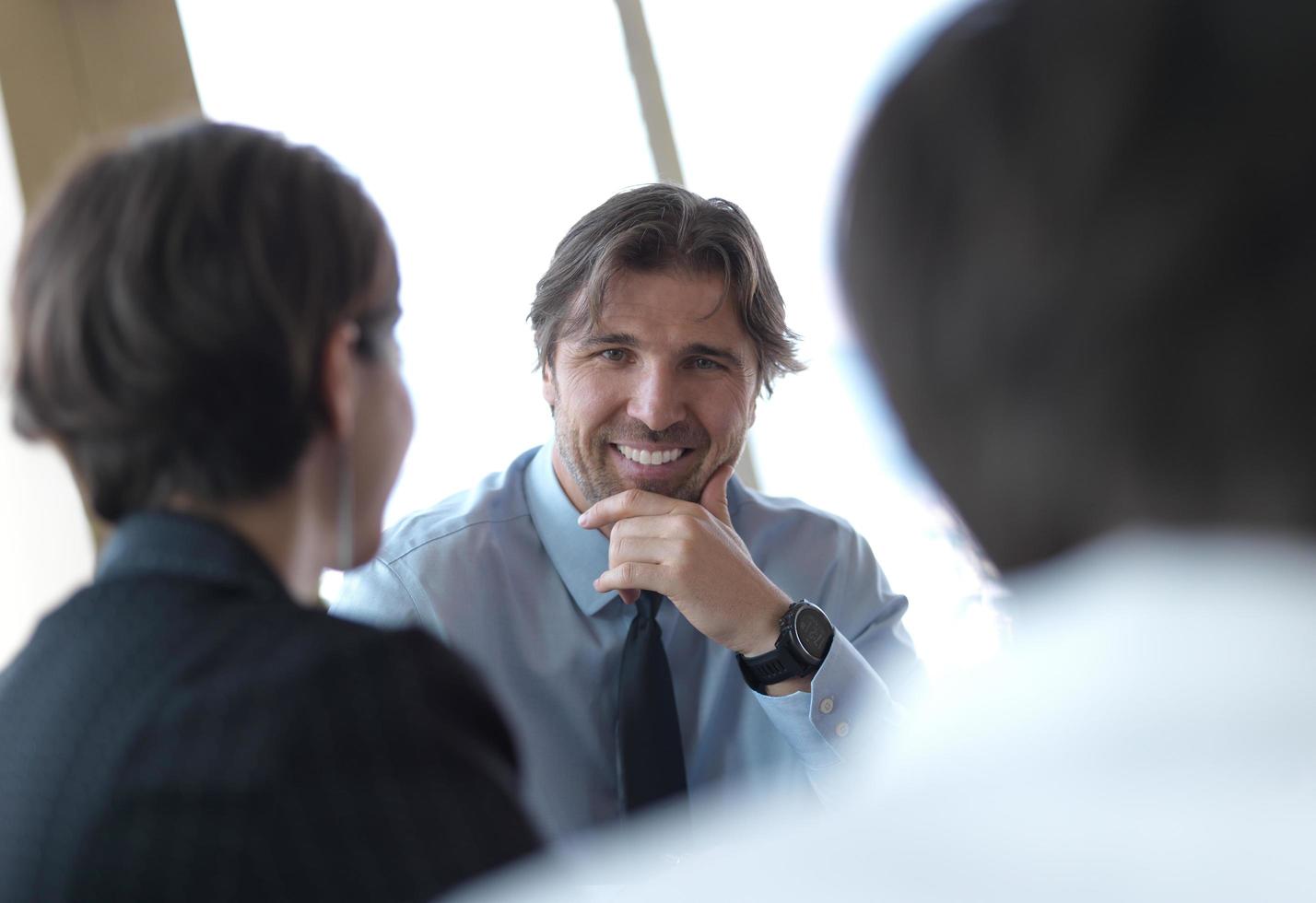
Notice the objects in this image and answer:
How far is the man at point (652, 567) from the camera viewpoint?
6.00ft

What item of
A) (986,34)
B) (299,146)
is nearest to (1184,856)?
(986,34)

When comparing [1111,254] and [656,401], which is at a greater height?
[1111,254]

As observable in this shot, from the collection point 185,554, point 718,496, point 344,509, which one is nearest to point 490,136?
point 718,496

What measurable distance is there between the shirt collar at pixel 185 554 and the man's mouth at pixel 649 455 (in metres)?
1.23

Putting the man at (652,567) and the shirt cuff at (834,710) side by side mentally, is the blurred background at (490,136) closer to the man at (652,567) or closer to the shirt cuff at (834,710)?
the man at (652,567)

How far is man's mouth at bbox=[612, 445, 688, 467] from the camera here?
2.16 meters

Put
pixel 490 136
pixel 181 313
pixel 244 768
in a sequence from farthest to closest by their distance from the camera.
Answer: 1. pixel 490 136
2. pixel 181 313
3. pixel 244 768

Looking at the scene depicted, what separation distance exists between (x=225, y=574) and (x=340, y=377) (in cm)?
18

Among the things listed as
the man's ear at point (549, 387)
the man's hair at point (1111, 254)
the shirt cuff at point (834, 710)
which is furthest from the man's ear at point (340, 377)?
the man's ear at point (549, 387)

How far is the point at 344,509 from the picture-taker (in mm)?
1051

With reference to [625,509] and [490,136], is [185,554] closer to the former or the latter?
[625,509]

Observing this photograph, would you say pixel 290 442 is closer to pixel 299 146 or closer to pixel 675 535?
pixel 299 146

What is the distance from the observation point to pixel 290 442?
3.17 ft

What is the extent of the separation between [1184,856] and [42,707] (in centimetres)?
74
